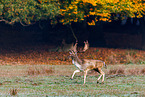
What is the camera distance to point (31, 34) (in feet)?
137

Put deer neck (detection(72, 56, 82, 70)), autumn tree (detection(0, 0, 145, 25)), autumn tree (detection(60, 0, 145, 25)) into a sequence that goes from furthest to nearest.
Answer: autumn tree (detection(60, 0, 145, 25)), autumn tree (detection(0, 0, 145, 25)), deer neck (detection(72, 56, 82, 70))

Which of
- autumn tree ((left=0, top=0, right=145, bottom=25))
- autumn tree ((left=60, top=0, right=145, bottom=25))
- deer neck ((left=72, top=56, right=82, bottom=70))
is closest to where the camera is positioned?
deer neck ((left=72, top=56, right=82, bottom=70))

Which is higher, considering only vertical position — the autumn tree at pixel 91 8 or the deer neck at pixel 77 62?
the autumn tree at pixel 91 8

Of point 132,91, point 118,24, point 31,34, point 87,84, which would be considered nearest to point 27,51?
point 31,34

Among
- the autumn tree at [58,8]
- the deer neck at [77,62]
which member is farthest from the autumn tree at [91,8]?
the deer neck at [77,62]

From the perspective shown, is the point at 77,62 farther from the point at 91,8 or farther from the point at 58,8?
the point at 91,8

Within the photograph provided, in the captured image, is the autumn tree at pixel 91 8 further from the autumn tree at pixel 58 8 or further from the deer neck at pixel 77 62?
the deer neck at pixel 77 62

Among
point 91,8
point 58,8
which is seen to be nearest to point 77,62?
point 58,8

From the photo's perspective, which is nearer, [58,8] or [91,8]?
[58,8]

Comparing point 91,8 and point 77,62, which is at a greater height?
point 91,8

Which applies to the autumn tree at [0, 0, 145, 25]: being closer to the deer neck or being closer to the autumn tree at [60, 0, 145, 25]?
the autumn tree at [60, 0, 145, 25]

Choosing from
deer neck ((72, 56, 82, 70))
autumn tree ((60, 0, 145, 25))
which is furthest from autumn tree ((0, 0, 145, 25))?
deer neck ((72, 56, 82, 70))

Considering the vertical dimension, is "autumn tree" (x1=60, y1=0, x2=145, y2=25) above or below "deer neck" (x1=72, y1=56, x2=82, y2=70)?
above

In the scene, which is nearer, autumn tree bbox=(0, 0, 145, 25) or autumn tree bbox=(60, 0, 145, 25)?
autumn tree bbox=(0, 0, 145, 25)
